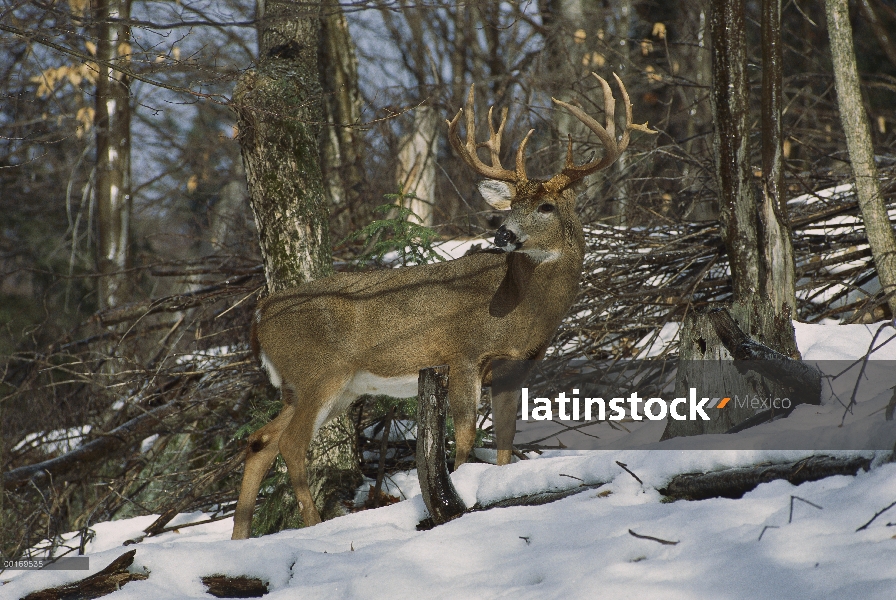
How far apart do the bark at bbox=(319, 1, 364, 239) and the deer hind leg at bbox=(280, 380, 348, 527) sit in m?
4.31

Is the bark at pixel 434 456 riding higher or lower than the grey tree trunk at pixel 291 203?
lower

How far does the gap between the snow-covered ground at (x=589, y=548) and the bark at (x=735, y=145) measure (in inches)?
109

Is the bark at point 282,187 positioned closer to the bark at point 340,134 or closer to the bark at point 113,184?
the bark at point 340,134

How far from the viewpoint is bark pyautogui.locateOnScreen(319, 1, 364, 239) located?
10086 millimetres

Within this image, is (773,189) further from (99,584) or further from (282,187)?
(99,584)

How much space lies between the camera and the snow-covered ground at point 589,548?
2.73 metres

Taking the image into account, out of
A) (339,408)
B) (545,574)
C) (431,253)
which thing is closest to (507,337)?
(339,408)

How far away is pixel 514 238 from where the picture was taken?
5043mm

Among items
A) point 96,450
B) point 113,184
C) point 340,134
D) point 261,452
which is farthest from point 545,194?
point 113,184

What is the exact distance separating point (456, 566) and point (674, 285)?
489cm

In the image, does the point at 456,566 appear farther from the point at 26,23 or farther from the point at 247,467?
the point at 26,23

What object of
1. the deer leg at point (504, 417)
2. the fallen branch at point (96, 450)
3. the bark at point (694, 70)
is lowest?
the fallen branch at point (96, 450)

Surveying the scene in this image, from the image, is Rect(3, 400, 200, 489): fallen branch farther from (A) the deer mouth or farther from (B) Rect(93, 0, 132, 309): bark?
(B) Rect(93, 0, 132, 309): bark

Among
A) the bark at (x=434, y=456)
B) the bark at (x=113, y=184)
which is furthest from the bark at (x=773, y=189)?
the bark at (x=113, y=184)
